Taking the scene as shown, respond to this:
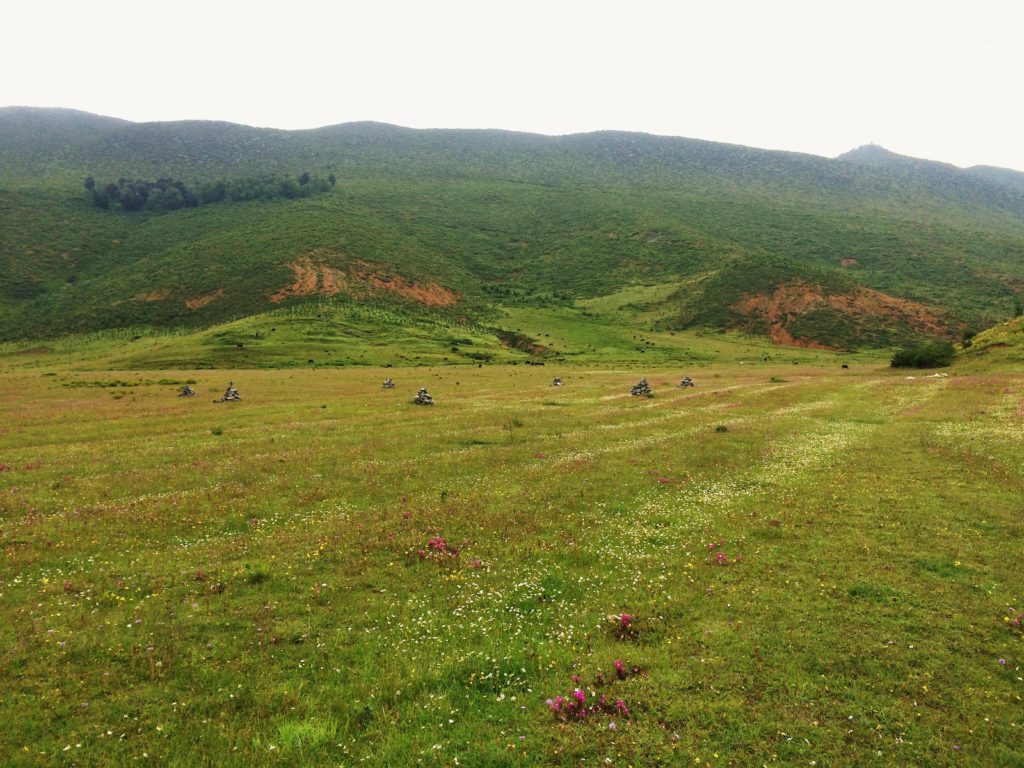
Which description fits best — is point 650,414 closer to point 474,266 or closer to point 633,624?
point 633,624

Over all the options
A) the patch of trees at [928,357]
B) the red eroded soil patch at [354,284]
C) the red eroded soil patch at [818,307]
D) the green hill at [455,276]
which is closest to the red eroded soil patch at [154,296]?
the green hill at [455,276]

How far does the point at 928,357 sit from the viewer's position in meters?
66.1

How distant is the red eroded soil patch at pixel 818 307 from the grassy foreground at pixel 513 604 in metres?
107

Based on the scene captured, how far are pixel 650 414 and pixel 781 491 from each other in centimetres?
1945

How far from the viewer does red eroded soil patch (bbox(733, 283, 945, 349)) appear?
122250 mm

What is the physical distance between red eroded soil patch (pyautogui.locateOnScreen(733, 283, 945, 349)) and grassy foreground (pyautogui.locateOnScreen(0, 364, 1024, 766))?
107 m

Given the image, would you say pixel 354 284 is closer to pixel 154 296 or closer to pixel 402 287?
pixel 402 287

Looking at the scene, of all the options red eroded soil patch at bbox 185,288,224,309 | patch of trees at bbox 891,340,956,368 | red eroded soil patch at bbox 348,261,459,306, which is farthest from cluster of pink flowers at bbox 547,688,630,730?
red eroded soil patch at bbox 185,288,224,309

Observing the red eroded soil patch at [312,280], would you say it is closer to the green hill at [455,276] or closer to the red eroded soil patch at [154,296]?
the green hill at [455,276]

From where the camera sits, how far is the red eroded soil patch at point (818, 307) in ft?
401

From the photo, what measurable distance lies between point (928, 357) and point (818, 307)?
224 ft

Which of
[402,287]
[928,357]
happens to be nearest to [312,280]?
[402,287]

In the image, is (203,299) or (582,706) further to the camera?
(203,299)

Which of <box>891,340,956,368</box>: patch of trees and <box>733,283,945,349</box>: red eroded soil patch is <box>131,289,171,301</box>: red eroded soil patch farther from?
<box>891,340,956,368</box>: patch of trees
